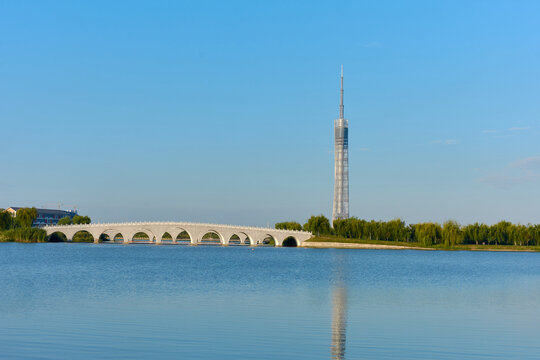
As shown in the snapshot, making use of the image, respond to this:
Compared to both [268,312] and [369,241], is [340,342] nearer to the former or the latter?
[268,312]

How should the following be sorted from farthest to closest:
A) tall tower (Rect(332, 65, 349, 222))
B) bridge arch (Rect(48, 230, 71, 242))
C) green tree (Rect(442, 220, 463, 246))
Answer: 1. tall tower (Rect(332, 65, 349, 222))
2. bridge arch (Rect(48, 230, 71, 242))
3. green tree (Rect(442, 220, 463, 246))

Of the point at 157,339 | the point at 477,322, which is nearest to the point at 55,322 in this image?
the point at 157,339

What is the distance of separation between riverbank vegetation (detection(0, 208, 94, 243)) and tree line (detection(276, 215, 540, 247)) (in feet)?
178

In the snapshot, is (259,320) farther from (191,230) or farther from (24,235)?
(24,235)

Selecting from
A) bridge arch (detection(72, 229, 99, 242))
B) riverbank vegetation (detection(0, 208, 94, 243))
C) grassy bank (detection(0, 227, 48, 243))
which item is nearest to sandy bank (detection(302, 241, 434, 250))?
bridge arch (detection(72, 229, 99, 242))

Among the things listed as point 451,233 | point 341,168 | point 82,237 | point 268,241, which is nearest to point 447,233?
point 451,233

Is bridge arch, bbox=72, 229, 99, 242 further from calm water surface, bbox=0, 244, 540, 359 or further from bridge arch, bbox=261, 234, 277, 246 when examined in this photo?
calm water surface, bbox=0, 244, 540, 359

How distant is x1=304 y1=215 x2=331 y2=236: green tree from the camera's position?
11712 centimetres

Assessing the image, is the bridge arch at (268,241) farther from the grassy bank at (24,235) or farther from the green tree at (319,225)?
the grassy bank at (24,235)

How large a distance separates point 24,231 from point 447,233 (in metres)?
72.4

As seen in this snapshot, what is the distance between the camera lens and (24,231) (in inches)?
4166

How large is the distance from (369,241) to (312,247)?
10.3 m

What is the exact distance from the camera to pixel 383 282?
37.4 meters

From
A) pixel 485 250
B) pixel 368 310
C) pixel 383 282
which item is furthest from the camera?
pixel 485 250
